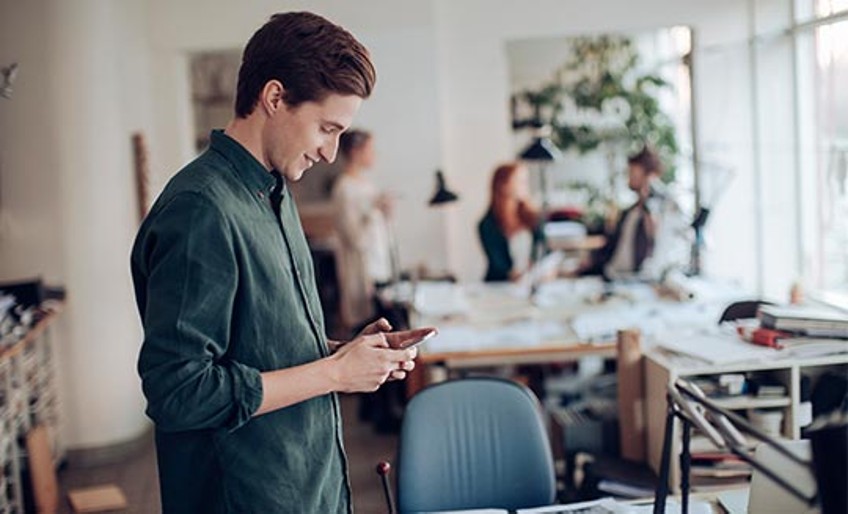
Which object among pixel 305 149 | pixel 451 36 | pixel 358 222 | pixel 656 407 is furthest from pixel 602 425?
pixel 451 36

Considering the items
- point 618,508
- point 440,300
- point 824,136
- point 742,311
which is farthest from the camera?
point 824,136

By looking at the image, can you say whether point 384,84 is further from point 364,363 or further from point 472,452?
point 364,363

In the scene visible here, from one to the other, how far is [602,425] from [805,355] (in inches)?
36.4

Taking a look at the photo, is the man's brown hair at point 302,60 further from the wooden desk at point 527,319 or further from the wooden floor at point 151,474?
the wooden floor at point 151,474

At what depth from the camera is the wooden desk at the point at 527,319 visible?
12.7 ft

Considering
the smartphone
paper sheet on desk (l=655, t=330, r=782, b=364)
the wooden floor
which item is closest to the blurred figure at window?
the wooden floor

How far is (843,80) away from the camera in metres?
4.99

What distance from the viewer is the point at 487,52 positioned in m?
6.11

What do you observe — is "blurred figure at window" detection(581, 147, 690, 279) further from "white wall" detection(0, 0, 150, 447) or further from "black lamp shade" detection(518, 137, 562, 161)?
"white wall" detection(0, 0, 150, 447)

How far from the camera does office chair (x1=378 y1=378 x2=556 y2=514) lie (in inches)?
101

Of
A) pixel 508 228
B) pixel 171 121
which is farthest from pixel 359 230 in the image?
pixel 171 121

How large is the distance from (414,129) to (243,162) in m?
4.51

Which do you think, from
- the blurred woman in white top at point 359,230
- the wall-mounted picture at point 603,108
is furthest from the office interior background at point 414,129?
the blurred woman in white top at point 359,230

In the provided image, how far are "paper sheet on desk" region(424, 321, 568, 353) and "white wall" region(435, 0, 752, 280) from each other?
6.77 ft
